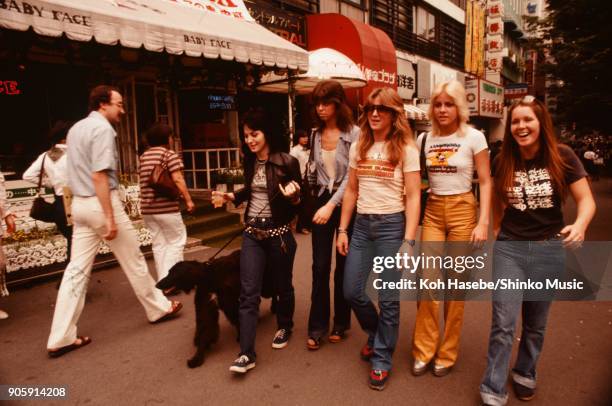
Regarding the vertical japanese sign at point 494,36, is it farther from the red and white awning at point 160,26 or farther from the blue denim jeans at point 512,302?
the blue denim jeans at point 512,302

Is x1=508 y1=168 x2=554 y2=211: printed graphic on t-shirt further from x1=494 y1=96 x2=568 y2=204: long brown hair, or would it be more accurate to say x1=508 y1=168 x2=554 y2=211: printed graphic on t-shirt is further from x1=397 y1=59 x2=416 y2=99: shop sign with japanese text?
x1=397 y1=59 x2=416 y2=99: shop sign with japanese text

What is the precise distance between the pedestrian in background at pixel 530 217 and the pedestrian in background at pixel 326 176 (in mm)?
1198

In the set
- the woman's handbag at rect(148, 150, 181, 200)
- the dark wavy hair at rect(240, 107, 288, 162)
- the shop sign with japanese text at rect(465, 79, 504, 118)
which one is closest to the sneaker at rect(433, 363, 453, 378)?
the dark wavy hair at rect(240, 107, 288, 162)

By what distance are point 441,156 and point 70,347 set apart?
11.1 feet

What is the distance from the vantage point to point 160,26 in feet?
21.0

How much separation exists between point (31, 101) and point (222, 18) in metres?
3.90

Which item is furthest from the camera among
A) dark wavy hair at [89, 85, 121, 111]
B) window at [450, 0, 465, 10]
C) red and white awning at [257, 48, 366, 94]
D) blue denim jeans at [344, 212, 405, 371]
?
window at [450, 0, 465, 10]

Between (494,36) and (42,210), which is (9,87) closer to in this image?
Answer: (42,210)

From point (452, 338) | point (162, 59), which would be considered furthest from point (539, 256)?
point (162, 59)

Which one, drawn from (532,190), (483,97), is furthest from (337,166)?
(483,97)

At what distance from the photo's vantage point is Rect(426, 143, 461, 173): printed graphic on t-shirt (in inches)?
122

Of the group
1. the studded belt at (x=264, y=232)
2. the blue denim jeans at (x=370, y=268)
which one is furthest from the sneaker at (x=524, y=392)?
the studded belt at (x=264, y=232)

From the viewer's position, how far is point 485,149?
304 centimetres

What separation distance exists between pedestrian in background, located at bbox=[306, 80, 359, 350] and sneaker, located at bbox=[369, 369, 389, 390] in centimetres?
72
